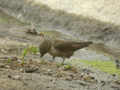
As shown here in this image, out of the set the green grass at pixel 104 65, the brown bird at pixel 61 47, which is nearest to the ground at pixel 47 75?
Result: the green grass at pixel 104 65

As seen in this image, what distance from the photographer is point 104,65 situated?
9.03 m

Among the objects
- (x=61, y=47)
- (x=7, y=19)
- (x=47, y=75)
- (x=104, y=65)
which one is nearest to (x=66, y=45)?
(x=61, y=47)

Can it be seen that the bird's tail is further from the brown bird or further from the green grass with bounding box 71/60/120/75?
the green grass with bounding box 71/60/120/75

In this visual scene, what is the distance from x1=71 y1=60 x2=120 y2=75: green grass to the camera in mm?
8422

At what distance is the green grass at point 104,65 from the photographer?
27.6 feet

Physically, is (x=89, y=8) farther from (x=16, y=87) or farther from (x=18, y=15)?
(x=16, y=87)

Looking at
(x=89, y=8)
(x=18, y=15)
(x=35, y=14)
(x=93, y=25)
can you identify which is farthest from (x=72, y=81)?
(x=18, y=15)

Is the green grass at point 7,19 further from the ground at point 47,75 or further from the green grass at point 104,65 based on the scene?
the green grass at point 104,65

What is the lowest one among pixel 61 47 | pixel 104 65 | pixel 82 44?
pixel 104 65

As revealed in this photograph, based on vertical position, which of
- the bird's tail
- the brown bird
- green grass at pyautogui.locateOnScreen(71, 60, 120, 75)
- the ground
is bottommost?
green grass at pyautogui.locateOnScreen(71, 60, 120, 75)

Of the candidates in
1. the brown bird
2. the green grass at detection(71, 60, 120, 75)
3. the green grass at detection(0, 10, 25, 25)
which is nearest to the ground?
the green grass at detection(71, 60, 120, 75)

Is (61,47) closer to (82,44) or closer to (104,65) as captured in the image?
(82,44)

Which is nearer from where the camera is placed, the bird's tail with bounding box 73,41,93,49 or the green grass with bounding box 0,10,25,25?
the bird's tail with bounding box 73,41,93,49

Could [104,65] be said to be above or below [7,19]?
below
